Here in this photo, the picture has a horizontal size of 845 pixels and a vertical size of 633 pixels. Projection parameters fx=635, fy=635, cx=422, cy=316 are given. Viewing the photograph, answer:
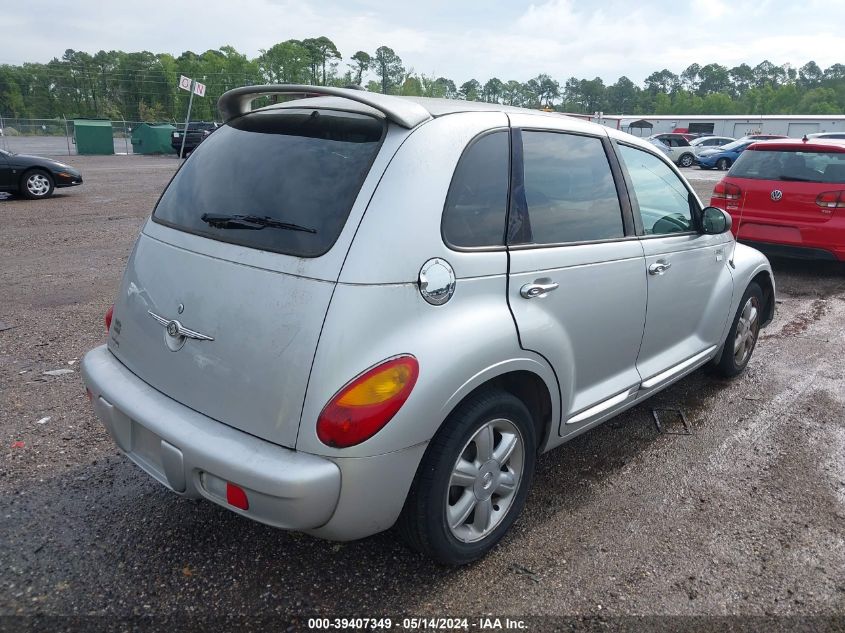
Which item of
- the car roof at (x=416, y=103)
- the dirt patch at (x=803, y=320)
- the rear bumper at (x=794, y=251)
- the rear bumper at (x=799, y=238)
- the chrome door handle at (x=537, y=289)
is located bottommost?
the dirt patch at (x=803, y=320)

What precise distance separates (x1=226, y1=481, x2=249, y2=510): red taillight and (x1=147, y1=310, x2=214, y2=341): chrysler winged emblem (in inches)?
20.4

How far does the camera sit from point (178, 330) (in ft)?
7.68

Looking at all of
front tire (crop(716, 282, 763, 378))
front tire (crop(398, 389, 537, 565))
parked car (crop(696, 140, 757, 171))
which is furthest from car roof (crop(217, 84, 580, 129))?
parked car (crop(696, 140, 757, 171))

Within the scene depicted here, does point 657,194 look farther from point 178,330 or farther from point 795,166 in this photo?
point 795,166

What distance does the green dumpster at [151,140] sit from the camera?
3438 centimetres

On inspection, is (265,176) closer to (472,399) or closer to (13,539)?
(472,399)

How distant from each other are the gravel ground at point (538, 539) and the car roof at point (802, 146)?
423cm

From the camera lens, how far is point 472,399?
7.80ft

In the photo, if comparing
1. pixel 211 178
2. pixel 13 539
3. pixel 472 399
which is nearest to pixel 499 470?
pixel 472 399

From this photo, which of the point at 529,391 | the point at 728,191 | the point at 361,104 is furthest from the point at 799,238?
the point at 361,104

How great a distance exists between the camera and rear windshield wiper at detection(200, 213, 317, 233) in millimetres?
2270

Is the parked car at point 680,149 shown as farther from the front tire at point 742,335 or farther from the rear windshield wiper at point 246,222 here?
the rear windshield wiper at point 246,222

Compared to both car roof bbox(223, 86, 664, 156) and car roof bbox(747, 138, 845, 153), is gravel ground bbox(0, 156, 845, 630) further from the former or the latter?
car roof bbox(747, 138, 845, 153)

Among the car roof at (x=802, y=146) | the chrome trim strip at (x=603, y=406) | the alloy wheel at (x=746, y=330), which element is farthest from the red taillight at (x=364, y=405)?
the car roof at (x=802, y=146)
